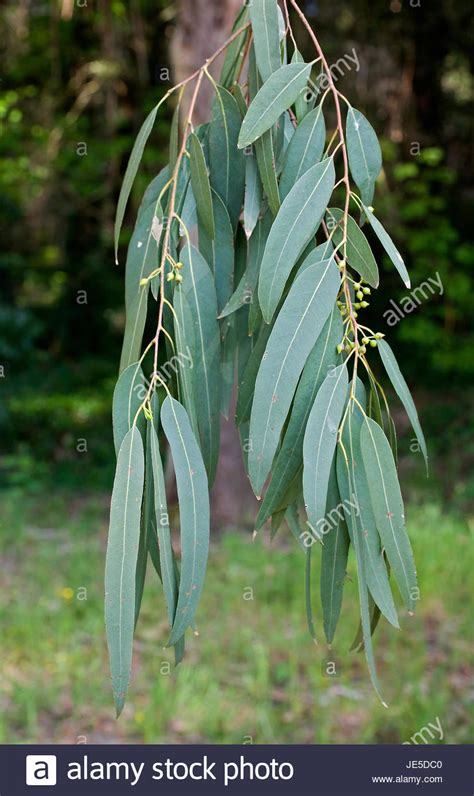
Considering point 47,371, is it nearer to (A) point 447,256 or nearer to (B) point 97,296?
(B) point 97,296

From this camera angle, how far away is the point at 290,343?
1.04 m

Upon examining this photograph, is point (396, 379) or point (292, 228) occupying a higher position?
point (292, 228)

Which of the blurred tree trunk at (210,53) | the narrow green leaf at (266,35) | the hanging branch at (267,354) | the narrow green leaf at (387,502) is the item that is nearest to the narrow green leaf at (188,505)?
the hanging branch at (267,354)

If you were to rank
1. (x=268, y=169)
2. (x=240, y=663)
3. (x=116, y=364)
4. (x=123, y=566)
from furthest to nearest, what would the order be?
(x=116, y=364)
(x=240, y=663)
(x=268, y=169)
(x=123, y=566)

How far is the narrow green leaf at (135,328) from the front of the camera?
1194 mm

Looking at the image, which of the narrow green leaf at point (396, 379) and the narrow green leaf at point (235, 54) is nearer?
the narrow green leaf at point (396, 379)

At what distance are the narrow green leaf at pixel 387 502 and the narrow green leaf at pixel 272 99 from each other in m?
0.38

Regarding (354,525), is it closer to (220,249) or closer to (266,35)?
(220,249)

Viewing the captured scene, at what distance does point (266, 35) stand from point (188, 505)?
0.62m

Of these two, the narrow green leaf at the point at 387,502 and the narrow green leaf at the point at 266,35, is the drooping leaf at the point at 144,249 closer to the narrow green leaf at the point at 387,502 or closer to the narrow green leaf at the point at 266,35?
the narrow green leaf at the point at 266,35

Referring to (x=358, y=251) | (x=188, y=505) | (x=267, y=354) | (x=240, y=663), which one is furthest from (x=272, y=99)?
(x=240, y=663)

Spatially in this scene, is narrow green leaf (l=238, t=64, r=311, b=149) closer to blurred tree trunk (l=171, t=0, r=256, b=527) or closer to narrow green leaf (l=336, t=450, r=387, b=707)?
narrow green leaf (l=336, t=450, r=387, b=707)

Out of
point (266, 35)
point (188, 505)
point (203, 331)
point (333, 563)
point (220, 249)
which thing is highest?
point (266, 35)
